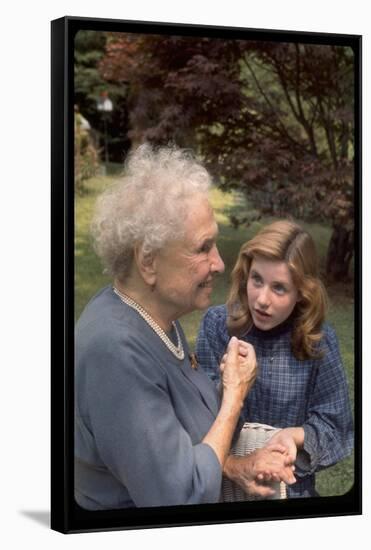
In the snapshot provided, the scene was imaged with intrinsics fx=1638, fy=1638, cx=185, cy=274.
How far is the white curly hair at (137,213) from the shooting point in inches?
377

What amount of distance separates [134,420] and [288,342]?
127 centimetres

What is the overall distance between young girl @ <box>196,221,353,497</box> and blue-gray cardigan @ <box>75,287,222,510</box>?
18.7 inches

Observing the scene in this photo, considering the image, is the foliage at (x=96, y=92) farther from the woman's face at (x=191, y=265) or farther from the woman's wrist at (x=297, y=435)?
the woman's wrist at (x=297, y=435)

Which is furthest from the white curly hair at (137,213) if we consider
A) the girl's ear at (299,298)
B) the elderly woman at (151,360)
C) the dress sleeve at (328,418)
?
the dress sleeve at (328,418)

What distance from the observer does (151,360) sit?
950cm

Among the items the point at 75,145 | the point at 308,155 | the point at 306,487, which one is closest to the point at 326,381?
the point at 306,487

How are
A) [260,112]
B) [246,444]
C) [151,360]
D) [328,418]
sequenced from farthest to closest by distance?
[328,418], [260,112], [246,444], [151,360]

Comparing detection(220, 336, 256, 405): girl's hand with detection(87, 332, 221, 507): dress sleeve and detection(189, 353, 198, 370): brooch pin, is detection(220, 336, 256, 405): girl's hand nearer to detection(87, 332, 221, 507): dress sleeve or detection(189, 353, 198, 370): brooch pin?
detection(189, 353, 198, 370): brooch pin

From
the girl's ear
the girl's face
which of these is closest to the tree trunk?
the girl's ear

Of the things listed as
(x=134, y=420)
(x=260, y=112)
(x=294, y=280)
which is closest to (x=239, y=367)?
(x=294, y=280)

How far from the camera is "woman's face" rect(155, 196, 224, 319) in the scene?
9.63m

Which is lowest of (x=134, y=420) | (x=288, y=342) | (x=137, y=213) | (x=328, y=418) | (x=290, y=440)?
(x=290, y=440)

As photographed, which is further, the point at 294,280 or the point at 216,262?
the point at 294,280

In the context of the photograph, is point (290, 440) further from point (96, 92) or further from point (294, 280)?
point (96, 92)
